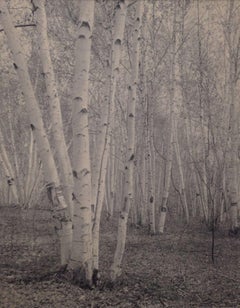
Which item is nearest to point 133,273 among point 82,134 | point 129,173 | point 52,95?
point 129,173

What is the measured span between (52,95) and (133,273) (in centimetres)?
303

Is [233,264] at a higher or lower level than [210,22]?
lower

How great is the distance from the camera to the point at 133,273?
5.43 m

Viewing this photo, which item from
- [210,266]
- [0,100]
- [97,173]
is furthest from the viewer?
[0,100]

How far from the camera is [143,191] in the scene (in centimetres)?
1027

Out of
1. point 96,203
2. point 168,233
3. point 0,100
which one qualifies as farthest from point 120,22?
point 0,100

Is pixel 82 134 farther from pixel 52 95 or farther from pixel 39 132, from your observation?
pixel 52 95

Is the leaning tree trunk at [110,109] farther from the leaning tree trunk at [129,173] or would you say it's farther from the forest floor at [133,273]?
the forest floor at [133,273]

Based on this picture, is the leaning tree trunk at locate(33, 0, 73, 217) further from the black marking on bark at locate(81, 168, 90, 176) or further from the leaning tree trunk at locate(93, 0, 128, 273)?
the black marking on bark at locate(81, 168, 90, 176)

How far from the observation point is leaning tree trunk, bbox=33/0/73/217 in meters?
4.76

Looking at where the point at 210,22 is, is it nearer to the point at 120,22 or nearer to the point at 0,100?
the point at 120,22

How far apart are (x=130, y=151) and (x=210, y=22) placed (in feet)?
27.6

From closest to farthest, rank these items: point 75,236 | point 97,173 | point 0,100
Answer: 1. point 75,236
2. point 97,173
3. point 0,100

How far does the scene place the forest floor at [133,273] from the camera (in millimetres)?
4000
